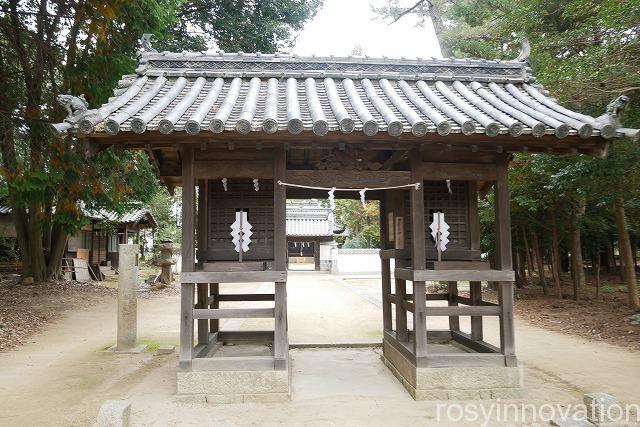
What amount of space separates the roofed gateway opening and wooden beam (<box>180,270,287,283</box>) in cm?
2

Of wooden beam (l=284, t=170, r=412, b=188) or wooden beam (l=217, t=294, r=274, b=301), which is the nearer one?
wooden beam (l=284, t=170, r=412, b=188)

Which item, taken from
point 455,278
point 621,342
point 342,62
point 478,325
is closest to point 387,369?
point 478,325

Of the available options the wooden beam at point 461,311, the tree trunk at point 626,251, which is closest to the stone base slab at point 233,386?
the wooden beam at point 461,311

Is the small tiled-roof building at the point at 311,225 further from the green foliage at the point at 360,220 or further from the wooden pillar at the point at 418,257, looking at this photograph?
the wooden pillar at the point at 418,257

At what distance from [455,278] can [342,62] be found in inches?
148

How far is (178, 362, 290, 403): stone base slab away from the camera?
5.49m

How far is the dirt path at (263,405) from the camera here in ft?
17.1

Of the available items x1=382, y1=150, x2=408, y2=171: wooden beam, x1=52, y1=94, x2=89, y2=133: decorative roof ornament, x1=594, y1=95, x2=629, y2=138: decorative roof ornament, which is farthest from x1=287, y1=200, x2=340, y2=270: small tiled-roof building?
x1=594, y1=95, x2=629, y2=138: decorative roof ornament

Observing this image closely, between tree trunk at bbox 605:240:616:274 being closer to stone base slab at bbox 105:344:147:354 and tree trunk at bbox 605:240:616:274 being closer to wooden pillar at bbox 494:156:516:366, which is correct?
wooden pillar at bbox 494:156:516:366

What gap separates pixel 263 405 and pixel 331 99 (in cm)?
394

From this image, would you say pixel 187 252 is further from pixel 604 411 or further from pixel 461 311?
pixel 604 411

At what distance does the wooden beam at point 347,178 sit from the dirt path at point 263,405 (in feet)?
8.88

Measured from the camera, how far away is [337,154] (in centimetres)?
607

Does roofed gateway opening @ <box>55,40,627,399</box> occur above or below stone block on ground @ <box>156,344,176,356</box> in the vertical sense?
above
